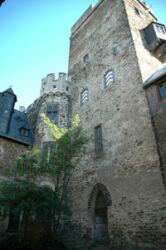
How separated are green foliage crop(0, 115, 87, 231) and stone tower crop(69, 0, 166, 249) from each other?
2.04 m

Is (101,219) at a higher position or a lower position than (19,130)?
lower

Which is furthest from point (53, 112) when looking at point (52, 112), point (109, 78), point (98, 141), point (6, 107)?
point (109, 78)

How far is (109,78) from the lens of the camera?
13.7 metres

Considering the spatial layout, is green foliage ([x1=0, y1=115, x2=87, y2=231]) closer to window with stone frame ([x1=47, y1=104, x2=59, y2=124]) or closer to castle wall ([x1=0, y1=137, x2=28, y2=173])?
castle wall ([x1=0, y1=137, x2=28, y2=173])

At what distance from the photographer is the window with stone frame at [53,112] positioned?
49.8 feet

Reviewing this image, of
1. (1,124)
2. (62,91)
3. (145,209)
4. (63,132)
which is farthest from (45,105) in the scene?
A: (145,209)

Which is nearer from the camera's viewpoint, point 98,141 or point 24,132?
point 98,141

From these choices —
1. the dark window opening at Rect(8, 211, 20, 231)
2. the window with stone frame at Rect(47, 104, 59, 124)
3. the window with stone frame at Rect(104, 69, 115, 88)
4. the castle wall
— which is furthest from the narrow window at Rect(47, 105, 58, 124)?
the dark window opening at Rect(8, 211, 20, 231)

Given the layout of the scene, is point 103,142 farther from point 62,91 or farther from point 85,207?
point 62,91

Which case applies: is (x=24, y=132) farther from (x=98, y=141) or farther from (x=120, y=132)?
(x=120, y=132)

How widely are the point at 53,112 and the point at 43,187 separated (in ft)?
24.8

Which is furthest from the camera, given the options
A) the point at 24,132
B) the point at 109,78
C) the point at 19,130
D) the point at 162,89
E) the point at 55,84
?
the point at 55,84

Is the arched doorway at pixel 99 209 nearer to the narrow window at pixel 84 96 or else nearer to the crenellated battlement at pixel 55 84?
the narrow window at pixel 84 96

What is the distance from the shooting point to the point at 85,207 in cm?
Answer: 1124
